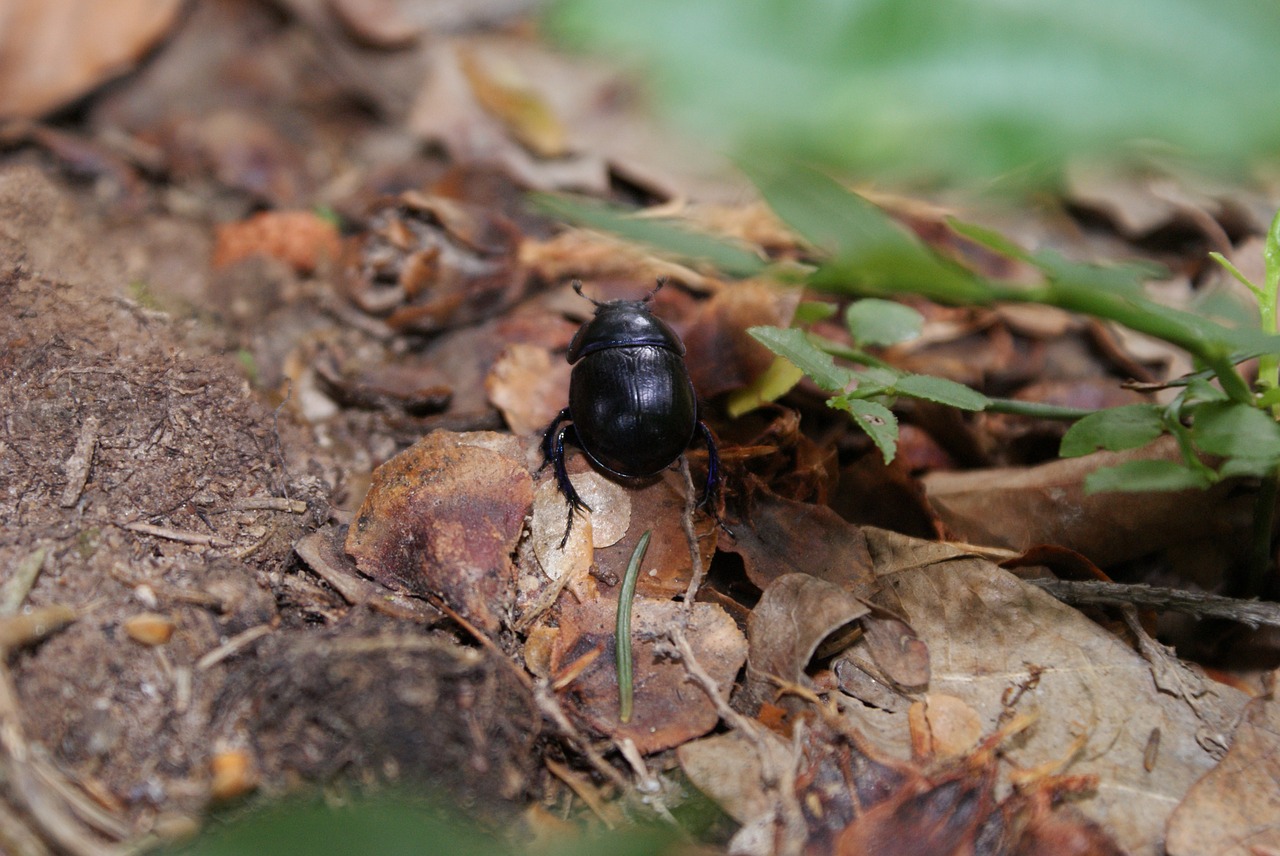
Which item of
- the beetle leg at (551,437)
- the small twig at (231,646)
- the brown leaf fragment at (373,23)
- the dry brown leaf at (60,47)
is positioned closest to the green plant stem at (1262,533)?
the beetle leg at (551,437)

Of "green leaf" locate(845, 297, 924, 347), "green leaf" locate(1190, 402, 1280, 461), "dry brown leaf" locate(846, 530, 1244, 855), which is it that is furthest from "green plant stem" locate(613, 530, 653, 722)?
"green leaf" locate(1190, 402, 1280, 461)

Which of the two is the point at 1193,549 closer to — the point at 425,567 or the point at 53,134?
the point at 425,567

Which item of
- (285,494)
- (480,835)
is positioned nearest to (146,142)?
(285,494)

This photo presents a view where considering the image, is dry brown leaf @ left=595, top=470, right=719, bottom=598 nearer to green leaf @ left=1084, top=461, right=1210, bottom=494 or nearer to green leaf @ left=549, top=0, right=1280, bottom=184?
green leaf @ left=1084, top=461, right=1210, bottom=494

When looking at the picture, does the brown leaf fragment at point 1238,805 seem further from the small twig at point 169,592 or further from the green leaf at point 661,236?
the small twig at point 169,592

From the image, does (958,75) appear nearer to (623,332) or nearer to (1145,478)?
(1145,478)

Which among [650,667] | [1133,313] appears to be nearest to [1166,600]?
[1133,313]
